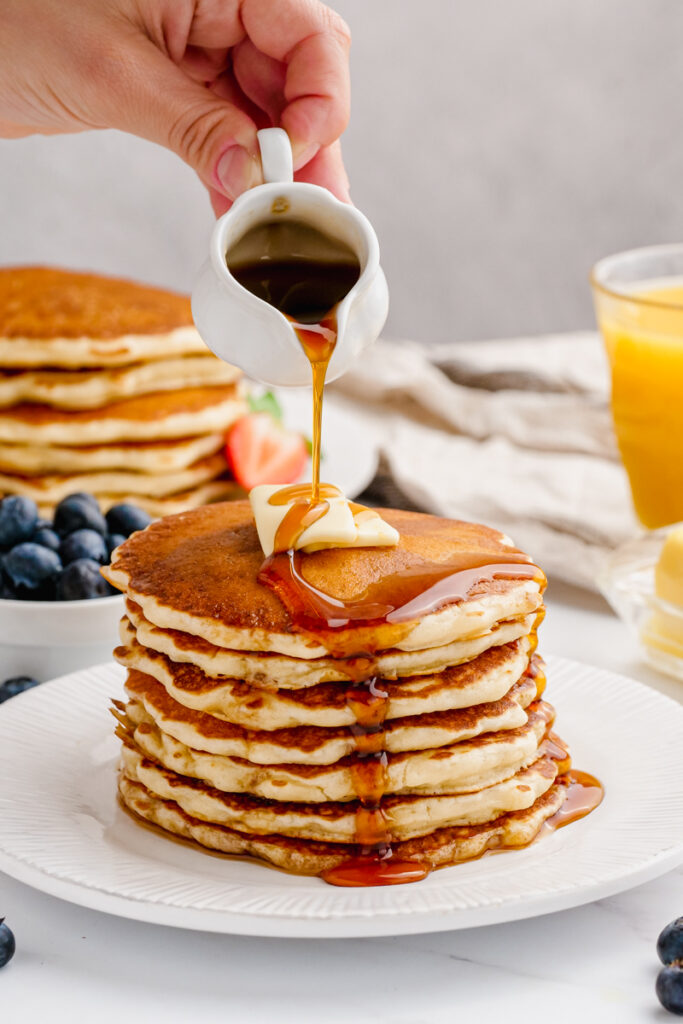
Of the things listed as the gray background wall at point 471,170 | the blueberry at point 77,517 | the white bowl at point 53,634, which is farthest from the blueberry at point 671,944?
the gray background wall at point 471,170

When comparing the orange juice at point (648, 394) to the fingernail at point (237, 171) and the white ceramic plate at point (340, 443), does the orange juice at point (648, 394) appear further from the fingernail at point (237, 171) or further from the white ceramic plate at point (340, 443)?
the fingernail at point (237, 171)

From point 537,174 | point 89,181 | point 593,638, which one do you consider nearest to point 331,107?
point 593,638

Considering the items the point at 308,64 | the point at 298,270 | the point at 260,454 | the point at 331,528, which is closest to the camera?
the point at 331,528

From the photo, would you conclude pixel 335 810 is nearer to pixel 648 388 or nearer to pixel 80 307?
pixel 648 388

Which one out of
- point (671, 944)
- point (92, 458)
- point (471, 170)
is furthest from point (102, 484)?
point (471, 170)

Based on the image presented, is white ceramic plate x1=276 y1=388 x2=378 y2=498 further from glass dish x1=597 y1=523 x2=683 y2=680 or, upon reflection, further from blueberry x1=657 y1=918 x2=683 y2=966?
blueberry x1=657 y1=918 x2=683 y2=966
